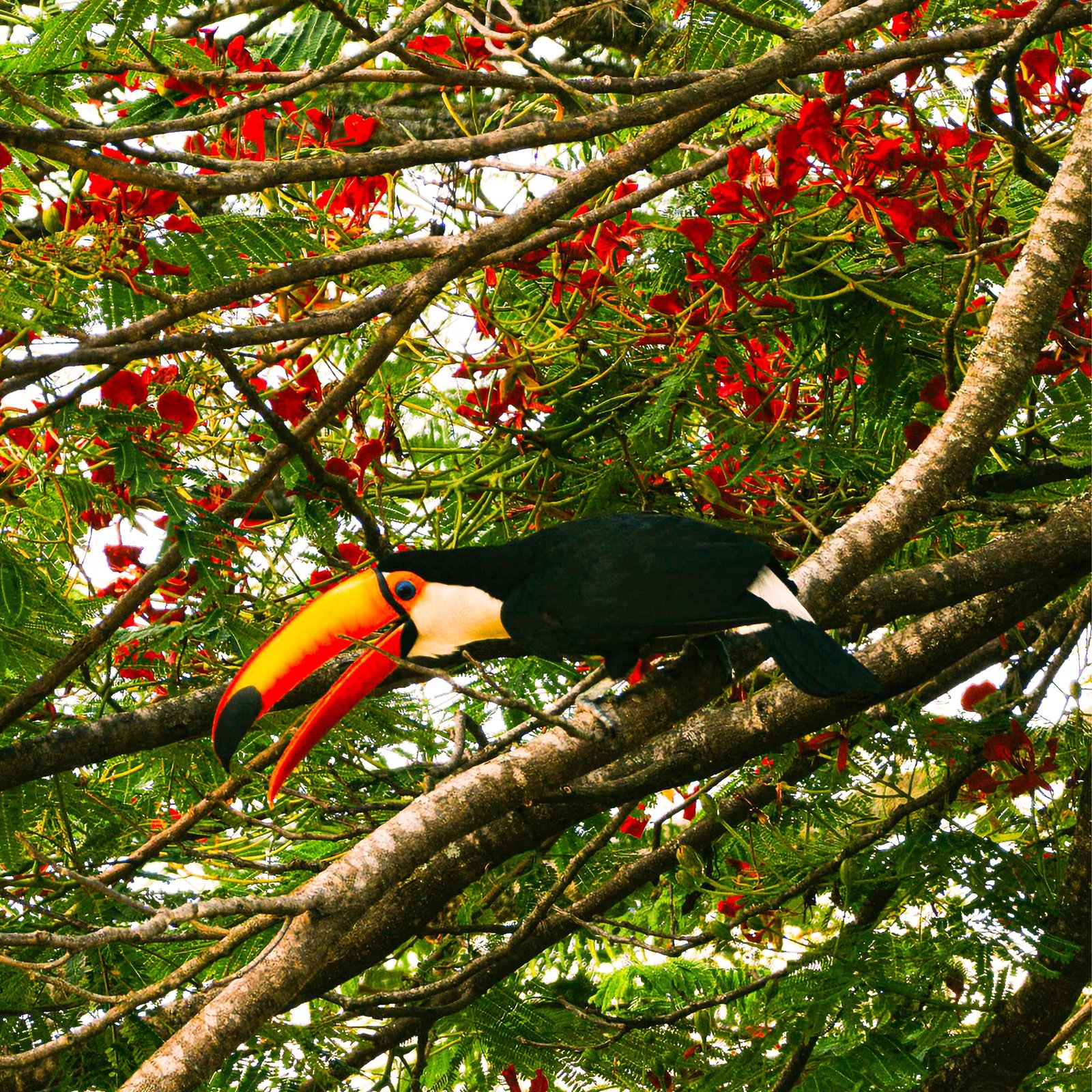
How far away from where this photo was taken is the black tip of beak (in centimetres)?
275

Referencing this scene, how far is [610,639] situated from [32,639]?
4.30 ft

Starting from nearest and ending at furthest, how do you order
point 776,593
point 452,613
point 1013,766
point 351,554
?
1. point 776,593
2. point 452,613
3. point 1013,766
4. point 351,554

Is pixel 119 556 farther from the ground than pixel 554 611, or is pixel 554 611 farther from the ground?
pixel 119 556

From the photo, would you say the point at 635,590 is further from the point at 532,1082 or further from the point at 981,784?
the point at 532,1082

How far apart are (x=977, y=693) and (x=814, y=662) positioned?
163cm

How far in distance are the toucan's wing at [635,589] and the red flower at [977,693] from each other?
1410 millimetres

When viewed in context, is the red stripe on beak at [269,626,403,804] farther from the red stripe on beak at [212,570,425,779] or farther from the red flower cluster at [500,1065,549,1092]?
the red flower cluster at [500,1065,549,1092]

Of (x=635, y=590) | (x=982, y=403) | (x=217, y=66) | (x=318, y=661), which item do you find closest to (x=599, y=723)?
(x=635, y=590)

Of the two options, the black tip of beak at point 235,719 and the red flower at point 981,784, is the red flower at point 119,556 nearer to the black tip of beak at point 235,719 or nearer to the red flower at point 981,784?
the black tip of beak at point 235,719

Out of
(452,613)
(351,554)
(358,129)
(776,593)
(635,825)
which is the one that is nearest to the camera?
(776,593)

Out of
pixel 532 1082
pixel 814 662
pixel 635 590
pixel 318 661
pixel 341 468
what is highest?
pixel 341 468

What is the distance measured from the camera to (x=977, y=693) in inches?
159

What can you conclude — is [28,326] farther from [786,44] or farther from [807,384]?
[807,384]

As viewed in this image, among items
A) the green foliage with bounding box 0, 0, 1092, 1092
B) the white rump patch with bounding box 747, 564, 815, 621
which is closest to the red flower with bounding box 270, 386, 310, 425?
the green foliage with bounding box 0, 0, 1092, 1092
